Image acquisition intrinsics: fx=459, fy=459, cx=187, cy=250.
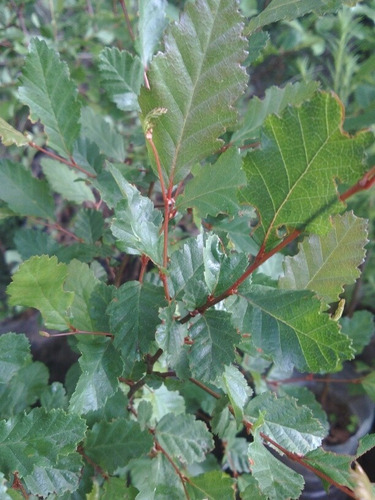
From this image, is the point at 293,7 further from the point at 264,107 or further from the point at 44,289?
the point at 44,289

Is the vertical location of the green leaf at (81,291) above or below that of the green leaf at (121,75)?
below

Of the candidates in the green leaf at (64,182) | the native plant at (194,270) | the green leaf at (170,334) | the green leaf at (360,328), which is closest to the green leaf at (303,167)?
the native plant at (194,270)

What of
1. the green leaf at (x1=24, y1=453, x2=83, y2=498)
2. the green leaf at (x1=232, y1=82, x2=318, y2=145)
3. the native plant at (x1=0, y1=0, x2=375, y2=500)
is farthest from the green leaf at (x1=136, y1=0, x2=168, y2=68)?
the green leaf at (x1=24, y1=453, x2=83, y2=498)

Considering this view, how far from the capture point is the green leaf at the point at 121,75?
578mm

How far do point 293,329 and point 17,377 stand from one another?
46 cm

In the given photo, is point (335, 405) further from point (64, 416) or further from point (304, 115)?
point (304, 115)

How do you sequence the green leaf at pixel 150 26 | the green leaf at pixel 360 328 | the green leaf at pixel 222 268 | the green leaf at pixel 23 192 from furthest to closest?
the green leaf at pixel 360 328, the green leaf at pixel 23 192, the green leaf at pixel 150 26, the green leaf at pixel 222 268

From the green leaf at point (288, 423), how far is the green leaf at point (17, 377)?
0.26 meters

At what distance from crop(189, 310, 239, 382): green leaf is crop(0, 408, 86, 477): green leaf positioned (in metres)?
0.13

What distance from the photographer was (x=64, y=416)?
449 millimetres

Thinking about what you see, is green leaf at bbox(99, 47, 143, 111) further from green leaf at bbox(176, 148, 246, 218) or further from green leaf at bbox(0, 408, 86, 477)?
green leaf at bbox(0, 408, 86, 477)

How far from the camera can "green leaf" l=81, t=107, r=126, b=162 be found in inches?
27.7

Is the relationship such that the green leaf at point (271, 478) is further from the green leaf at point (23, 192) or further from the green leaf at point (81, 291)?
the green leaf at point (23, 192)

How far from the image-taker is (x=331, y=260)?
17.0 inches
